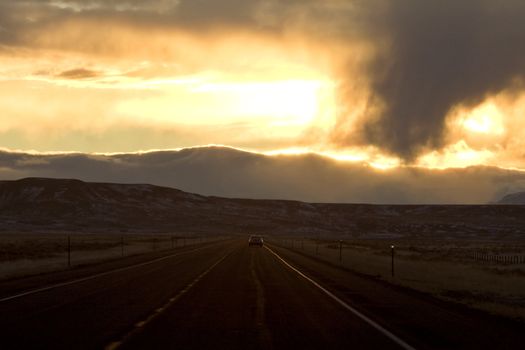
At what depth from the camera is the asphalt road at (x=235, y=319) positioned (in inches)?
478

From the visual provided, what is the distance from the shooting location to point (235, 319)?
15469 mm

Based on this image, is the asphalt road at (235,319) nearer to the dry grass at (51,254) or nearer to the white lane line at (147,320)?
the white lane line at (147,320)

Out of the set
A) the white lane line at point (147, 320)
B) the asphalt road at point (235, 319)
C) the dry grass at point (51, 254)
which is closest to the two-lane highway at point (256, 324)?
the asphalt road at point (235, 319)

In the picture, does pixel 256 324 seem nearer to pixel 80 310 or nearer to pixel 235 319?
pixel 235 319

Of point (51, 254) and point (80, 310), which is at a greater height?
point (80, 310)

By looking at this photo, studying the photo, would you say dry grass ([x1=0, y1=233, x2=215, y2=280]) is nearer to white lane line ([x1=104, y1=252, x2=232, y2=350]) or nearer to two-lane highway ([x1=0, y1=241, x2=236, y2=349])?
two-lane highway ([x1=0, y1=241, x2=236, y2=349])

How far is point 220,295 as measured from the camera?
2141cm

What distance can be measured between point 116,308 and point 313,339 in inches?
261

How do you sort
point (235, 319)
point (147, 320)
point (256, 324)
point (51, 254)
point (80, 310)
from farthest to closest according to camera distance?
point (51, 254), point (80, 310), point (235, 319), point (147, 320), point (256, 324)

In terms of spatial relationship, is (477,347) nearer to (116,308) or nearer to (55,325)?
(55,325)

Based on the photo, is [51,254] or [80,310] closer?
[80,310]

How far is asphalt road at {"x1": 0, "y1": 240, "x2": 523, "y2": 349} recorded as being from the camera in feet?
39.8

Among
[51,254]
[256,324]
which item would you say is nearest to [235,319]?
[256,324]

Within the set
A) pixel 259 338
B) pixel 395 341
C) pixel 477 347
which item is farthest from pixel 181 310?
pixel 477 347
